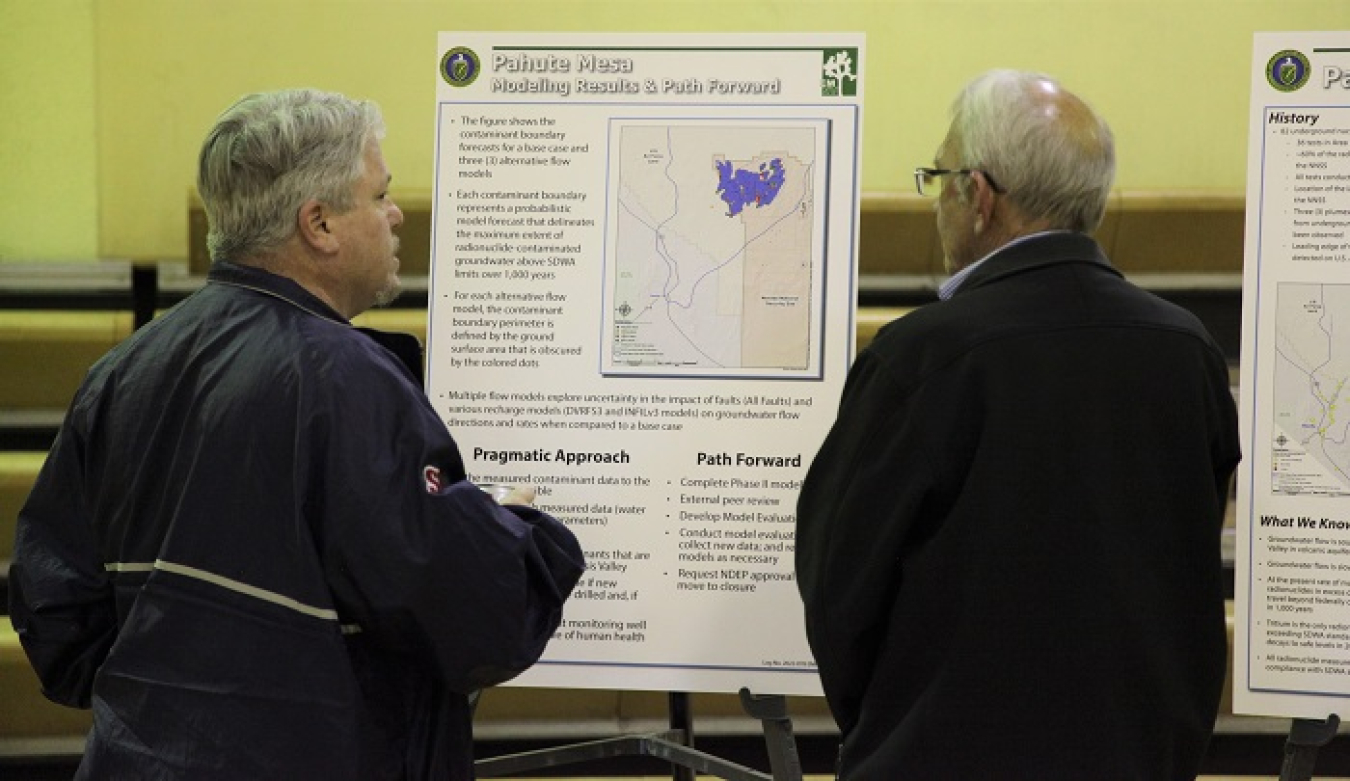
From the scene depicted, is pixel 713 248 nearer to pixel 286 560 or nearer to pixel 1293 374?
pixel 1293 374

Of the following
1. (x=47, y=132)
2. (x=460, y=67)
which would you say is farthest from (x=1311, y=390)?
(x=47, y=132)

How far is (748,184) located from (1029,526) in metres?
1.12

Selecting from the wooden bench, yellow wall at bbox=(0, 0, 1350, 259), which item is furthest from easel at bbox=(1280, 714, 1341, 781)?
yellow wall at bbox=(0, 0, 1350, 259)

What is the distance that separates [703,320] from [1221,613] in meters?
1.13

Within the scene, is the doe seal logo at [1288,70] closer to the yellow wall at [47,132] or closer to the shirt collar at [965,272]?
the shirt collar at [965,272]

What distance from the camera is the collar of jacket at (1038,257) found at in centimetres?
181

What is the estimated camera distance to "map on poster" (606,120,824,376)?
2.67m

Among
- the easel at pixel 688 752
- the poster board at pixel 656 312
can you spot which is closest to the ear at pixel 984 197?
the poster board at pixel 656 312

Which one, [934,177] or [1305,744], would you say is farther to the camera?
[1305,744]

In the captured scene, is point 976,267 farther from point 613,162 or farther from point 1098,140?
point 613,162

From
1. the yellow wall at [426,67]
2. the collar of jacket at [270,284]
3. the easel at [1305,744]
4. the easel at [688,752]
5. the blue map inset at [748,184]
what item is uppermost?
the yellow wall at [426,67]

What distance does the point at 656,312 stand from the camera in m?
2.70

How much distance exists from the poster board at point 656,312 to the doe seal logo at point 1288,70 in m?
0.73

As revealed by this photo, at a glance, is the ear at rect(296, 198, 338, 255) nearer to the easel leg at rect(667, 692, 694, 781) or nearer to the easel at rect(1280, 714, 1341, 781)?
the easel leg at rect(667, 692, 694, 781)
